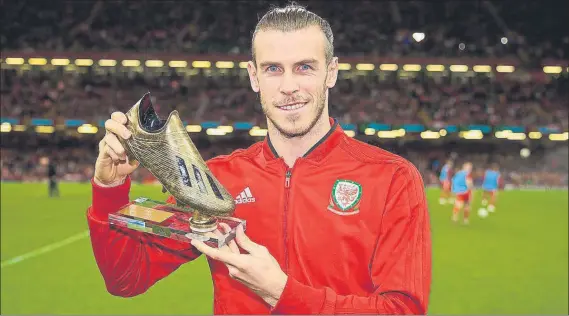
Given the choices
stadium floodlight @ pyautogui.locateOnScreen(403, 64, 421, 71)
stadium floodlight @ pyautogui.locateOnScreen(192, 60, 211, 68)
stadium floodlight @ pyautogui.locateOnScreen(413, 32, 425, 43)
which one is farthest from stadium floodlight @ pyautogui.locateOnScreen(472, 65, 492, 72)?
stadium floodlight @ pyautogui.locateOnScreen(192, 60, 211, 68)

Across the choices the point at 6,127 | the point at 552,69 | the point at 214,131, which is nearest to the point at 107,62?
the point at 214,131

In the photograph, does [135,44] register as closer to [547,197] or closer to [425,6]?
[425,6]

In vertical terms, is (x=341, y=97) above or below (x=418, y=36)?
below

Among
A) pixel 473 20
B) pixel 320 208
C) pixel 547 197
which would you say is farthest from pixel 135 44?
pixel 320 208

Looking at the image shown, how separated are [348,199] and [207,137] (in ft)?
89.9

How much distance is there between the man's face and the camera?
5.28 ft

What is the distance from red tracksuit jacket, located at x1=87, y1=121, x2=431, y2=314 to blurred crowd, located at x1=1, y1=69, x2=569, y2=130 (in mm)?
25505

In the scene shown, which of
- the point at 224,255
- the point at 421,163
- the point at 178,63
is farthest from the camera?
the point at 421,163

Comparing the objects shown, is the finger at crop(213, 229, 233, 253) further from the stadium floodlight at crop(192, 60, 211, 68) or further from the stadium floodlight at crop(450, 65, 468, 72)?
the stadium floodlight at crop(450, 65, 468, 72)

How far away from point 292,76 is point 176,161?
1.72 ft

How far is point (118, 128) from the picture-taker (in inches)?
57.2

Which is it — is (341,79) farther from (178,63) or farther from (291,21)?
(291,21)

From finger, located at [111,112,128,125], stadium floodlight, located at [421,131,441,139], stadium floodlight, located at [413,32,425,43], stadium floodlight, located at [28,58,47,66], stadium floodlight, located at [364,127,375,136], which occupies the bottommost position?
finger, located at [111,112,128,125]

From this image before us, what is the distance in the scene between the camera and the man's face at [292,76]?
5.28ft
